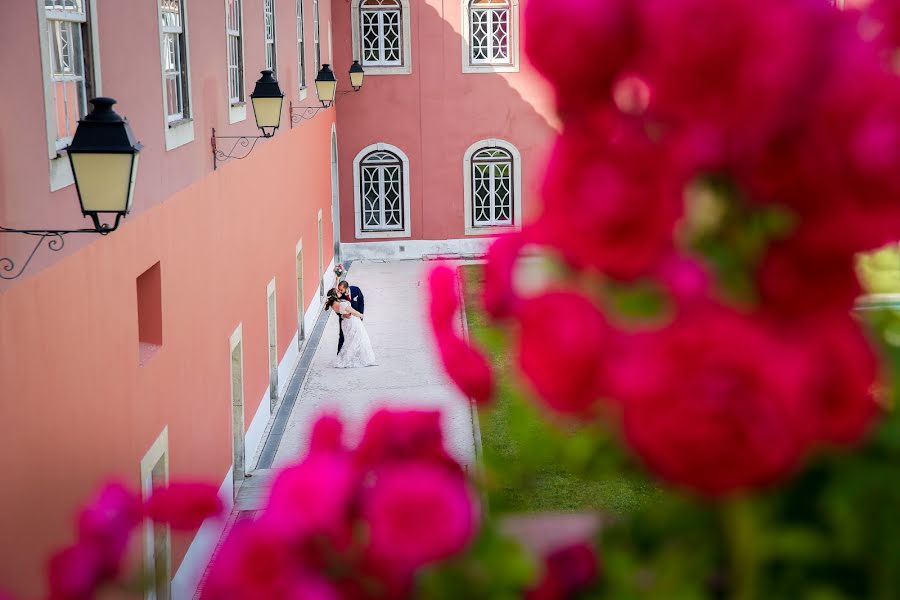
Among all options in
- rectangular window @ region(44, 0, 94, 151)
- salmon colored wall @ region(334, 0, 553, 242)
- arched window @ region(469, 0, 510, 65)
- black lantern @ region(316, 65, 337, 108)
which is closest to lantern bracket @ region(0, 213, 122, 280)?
rectangular window @ region(44, 0, 94, 151)

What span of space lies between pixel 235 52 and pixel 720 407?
1244cm

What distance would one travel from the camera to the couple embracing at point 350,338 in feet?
54.4

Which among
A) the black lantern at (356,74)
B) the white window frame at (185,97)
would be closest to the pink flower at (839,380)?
the white window frame at (185,97)

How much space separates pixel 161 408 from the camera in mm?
8680

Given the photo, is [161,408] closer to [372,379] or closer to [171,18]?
[171,18]

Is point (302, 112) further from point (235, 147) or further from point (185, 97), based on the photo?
point (185, 97)

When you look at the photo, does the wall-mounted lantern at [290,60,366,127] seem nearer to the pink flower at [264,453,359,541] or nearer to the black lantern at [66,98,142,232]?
the black lantern at [66,98,142,232]

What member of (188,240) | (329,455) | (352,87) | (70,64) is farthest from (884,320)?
(352,87)

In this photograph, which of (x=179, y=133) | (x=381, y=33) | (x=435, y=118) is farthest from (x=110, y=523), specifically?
(x=435, y=118)

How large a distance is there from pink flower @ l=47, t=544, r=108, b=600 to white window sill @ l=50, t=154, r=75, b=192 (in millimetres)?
5033

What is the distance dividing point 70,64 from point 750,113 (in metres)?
6.34

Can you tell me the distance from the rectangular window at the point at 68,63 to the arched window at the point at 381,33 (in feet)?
56.7

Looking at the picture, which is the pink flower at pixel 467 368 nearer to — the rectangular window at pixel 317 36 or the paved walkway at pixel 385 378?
the paved walkway at pixel 385 378

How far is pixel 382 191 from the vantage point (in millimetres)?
24781
